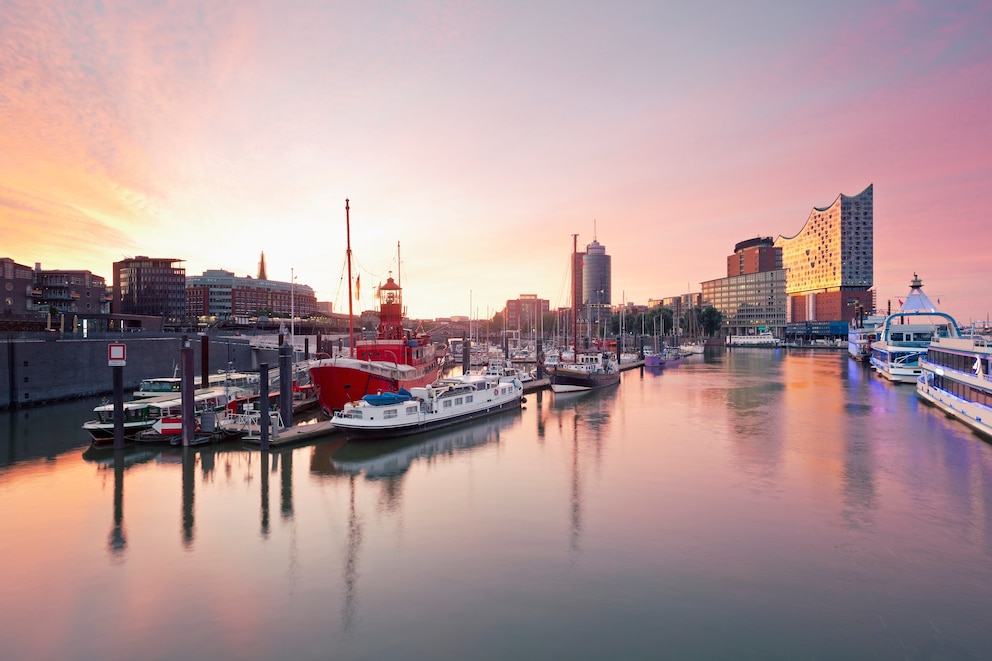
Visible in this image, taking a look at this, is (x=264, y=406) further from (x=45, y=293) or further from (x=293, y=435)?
(x=45, y=293)

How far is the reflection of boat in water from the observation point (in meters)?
32.2

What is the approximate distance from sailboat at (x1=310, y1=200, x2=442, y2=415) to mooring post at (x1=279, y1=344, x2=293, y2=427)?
16.9 feet

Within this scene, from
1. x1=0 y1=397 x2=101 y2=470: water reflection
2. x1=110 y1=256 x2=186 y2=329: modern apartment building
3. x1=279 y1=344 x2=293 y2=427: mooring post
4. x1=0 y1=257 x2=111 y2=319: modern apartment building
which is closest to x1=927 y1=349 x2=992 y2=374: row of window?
x1=279 y1=344 x2=293 y2=427: mooring post

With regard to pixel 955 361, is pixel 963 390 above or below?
below

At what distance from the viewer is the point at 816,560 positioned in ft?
62.6

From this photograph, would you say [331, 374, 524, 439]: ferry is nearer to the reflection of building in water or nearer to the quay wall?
the reflection of building in water

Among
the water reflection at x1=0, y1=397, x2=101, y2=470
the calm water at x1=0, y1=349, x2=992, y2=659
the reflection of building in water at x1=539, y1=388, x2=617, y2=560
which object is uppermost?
the water reflection at x1=0, y1=397, x2=101, y2=470

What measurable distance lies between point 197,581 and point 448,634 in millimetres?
Result: 9149

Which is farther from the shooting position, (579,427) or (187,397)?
(579,427)

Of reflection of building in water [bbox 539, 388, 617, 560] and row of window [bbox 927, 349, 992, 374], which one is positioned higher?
row of window [bbox 927, 349, 992, 374]

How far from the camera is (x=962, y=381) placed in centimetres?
4606

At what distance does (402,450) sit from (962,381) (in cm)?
4888

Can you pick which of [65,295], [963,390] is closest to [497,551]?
[963,390]

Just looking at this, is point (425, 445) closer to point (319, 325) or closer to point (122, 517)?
point (122, 517)
